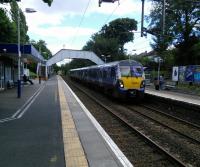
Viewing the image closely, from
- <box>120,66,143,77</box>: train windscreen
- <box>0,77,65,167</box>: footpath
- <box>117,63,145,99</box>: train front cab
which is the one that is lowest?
<box>0,77,65,167</box>: footpath

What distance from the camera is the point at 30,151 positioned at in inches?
344

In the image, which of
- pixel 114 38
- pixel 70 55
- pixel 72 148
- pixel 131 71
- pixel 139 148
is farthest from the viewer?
pixel 114 38

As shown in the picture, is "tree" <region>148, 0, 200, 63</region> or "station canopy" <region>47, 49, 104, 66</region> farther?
"station canopy" <region>47, 49, 104, 66</region>

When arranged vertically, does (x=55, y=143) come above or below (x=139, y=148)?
above

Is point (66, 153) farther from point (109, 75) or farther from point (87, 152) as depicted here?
point (109, 75)

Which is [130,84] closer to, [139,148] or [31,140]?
[139,148]

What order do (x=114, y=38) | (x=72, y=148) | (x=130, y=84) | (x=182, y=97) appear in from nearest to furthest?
1. (x=72, y=148)
2. (x=130, y=84)
3. (x=182, y=97)
4. (x=114, y=38)

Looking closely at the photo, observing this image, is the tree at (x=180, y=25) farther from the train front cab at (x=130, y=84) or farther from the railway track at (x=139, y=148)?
the railway track at (x=139, y=148)

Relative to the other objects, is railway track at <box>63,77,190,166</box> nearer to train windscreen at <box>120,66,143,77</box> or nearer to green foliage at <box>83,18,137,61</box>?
train windscreen at <box>120,66,143,77</box>

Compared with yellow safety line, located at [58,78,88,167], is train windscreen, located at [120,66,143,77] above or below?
above

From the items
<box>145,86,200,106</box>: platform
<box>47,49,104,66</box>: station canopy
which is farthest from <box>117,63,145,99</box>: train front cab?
<box>47,49,104,66</box>: station canopy

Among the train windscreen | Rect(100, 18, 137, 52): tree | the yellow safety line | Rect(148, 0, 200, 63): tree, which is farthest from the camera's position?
Rect(100, 18, 137, 52): tree

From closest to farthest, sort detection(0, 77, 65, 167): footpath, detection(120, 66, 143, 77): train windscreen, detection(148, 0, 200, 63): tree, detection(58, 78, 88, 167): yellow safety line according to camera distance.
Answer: detection(58, 78, 88, 167): yellow safety line < detection(0, 77, 65, 167): footpath < detection(120, 66, 143, 77): train windscreen < detection(148, 0, 200, 63): tree

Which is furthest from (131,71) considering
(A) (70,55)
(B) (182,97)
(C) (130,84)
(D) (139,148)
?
(A) (70,55)
